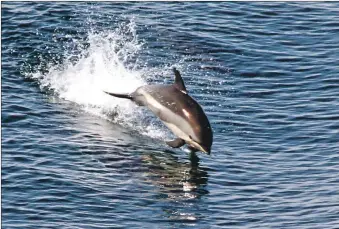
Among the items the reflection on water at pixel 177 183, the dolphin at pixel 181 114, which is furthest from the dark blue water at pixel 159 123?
the dolphin at pixel 181 114

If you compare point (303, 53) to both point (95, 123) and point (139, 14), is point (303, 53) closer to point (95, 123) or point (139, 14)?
point (139, 14)

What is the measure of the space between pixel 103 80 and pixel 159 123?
111 inches

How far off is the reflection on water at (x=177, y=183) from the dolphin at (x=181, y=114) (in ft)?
1.49

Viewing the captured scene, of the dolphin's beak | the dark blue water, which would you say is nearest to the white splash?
the dark blue water

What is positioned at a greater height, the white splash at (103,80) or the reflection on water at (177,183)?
the white splash at (103,80)

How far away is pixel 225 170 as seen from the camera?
19844 millimetres

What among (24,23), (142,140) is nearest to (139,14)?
(24,23)

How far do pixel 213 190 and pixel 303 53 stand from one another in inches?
367

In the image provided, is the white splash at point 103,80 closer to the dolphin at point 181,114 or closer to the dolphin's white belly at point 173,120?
the dolphin's white belly at point 173,120

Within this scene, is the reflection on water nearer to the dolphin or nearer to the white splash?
the dolphin

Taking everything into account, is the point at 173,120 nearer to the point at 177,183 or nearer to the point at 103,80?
the point at 177,183

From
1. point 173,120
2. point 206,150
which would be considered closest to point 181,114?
point 173,120

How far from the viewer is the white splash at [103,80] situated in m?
22.9

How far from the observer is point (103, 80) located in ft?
81.2
